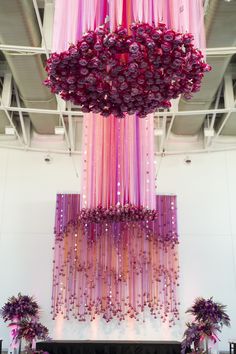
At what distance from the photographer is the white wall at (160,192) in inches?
428

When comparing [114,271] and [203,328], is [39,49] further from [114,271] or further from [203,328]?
[203,328]

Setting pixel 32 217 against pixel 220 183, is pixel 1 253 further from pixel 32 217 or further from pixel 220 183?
pixel 220 183

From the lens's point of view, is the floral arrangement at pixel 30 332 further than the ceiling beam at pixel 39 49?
Yes

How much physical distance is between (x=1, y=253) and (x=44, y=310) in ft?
6.39

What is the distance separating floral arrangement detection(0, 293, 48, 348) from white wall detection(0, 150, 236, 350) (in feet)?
2.74

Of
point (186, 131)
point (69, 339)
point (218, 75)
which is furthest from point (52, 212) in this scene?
point (218, 75)

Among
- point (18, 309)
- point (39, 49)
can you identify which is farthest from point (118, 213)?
point (18, 309)

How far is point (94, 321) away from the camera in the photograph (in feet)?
35.7

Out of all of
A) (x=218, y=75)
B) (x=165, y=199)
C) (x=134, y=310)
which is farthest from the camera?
(x=165, y=199)

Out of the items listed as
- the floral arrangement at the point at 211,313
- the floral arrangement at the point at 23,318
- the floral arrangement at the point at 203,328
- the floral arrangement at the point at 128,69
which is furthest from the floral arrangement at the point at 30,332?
the floral arrangement at the point at 128,69

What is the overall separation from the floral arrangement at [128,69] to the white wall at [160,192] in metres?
7.67

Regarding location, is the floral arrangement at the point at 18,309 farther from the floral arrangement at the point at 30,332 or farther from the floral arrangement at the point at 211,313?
the floral arrangement at the point at 211,313

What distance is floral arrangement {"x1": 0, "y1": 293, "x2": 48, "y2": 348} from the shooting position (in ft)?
27.9

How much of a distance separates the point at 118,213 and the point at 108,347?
145 inches
